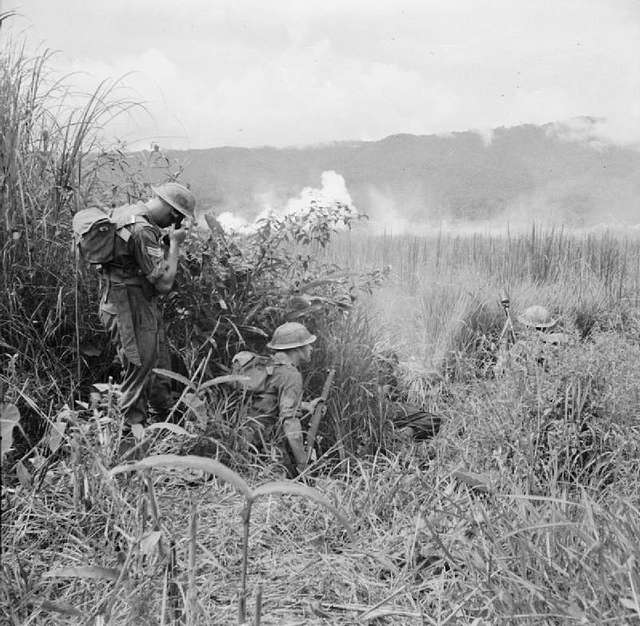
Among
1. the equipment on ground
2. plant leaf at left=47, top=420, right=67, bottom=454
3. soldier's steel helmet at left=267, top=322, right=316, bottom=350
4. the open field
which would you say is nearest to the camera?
the open field

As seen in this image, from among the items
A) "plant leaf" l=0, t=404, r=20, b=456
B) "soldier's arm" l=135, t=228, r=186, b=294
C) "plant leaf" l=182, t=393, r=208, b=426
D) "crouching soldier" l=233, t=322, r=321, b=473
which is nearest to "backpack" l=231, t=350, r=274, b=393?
"crouching soldier" l=233, t=322, r=321, b=473

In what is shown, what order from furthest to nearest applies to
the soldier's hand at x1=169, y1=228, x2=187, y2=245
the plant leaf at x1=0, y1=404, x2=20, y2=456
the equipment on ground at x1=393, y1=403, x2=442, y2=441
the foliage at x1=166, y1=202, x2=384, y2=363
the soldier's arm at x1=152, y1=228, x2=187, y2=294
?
the equipment on ground at x1=393, y1=403, x2=442, y2=441
the foliage at x1=166, y1=202, x2=384, y2=363
the soldier's hand at x1=169, y1=228, x2=187, y2=245
the soldier's arm at x1=152, y1=228, x2=187, y2=294
the plant leaf at x1=0, y1=404, x2=20, y2=456

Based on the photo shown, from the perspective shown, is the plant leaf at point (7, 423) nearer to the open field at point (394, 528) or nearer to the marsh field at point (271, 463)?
the marsh field at point (271, 463)

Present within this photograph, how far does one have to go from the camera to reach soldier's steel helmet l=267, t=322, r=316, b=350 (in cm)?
411

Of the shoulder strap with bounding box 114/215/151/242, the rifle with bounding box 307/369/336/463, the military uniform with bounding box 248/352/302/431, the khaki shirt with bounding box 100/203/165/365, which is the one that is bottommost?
the rifle with bounding box 307/369/336/463

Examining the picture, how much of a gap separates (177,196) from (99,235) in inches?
21.2

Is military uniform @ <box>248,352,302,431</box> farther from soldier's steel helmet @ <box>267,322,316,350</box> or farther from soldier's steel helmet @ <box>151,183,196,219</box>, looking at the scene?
soldier's steel helmet @ <box>151,183,196,219</box>

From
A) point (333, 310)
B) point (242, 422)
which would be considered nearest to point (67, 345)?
point (242, 422)

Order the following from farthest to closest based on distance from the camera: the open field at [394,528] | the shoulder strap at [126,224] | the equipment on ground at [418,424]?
1. the equipment on ground at [418,424]
2. the shoulder strap at [126,224]
3. the open field at [394,528]

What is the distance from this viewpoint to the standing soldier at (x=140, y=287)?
12.5 feet

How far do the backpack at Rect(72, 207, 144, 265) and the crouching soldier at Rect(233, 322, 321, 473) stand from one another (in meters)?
0.82

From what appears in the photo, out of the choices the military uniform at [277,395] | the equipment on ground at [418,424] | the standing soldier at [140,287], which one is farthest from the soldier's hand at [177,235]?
the equipment on ground at [418,424]

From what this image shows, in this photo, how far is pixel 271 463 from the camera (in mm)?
3699

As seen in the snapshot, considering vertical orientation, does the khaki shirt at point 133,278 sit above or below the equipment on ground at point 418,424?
above
